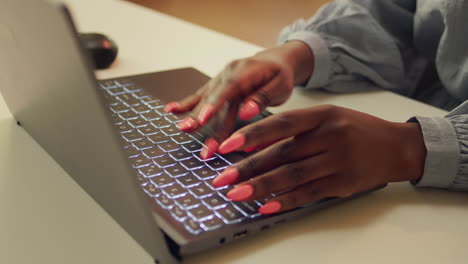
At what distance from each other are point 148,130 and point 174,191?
148 mm

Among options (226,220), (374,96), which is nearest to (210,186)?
(226,220)

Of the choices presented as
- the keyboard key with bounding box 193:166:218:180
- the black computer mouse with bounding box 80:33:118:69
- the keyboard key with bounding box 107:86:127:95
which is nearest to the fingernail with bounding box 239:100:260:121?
the keyboard key with bounding box 193:166:218:180

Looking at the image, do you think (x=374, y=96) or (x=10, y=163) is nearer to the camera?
(x=10, y=163)

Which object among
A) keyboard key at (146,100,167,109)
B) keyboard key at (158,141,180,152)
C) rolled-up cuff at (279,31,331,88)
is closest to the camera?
keyboard key at (158,141,180,152)

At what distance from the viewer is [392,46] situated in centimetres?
78

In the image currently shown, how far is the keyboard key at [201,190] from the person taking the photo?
0.41 meters

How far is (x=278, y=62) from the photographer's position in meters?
0.68

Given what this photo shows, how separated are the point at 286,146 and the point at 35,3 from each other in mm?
270

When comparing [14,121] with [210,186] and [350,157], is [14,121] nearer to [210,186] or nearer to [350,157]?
[210,186]

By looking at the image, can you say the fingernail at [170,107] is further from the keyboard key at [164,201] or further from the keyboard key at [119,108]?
the keyboard key at [164,201]

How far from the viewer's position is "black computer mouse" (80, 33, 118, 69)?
2.50ft

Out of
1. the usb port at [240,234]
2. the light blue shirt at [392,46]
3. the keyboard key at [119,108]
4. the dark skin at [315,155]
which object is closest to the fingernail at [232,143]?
the dark skin at [315,155]

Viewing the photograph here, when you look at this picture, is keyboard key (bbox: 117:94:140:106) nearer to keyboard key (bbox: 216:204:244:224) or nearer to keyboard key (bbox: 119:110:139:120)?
keyboard key (bbox: 119:110:139:120)

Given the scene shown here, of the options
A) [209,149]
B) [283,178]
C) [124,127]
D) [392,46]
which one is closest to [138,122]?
[124,127]
